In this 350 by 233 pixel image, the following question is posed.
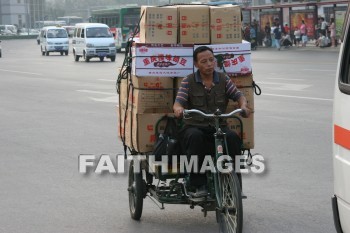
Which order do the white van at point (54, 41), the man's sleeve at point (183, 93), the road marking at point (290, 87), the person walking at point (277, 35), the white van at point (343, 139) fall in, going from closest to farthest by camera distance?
the white van at point (343, 139), the man's sleeve at point (183, 93), the road marking at point (290, 87), the person walking at point (277, 35), the white van at point (54, 41)

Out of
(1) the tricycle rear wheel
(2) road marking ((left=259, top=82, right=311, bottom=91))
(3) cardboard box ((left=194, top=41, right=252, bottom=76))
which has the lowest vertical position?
(2) road marking ((left=259, top=82, right=311, bottom=91))

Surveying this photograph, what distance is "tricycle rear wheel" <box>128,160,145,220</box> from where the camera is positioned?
25.2ft

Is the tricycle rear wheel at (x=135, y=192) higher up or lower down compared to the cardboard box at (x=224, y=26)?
lower down

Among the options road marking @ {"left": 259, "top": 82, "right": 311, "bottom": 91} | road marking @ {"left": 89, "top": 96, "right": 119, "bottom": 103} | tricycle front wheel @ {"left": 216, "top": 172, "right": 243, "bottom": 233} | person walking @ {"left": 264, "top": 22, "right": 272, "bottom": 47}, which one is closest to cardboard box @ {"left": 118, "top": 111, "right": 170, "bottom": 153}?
tricycle front wheel @ {"left": 216, "top": 172, "right": 243, "bottom": 233}

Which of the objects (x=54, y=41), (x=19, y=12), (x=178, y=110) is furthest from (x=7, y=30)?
(x=178, y=110)

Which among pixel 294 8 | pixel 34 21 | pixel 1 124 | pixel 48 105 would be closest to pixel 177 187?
pixel 1 124

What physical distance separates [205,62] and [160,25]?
0.67 m

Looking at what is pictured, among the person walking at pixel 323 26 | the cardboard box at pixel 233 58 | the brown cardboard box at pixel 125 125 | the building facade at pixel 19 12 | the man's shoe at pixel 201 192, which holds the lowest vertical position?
the building facade at pixel 19 12

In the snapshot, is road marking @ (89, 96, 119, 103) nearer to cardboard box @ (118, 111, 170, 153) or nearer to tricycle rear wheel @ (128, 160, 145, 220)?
tricycle rear wheel @ (128, 160, 145, 220)

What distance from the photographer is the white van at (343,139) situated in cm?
518

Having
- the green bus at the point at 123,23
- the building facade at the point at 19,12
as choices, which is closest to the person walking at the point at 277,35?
the green bus at the point at 123,23

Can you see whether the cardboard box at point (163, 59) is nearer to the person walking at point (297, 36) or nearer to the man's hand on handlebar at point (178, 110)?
the man's hand on handlebar at point (178, 110)

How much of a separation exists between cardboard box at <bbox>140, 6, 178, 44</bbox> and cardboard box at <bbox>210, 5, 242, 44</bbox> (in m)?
0.33

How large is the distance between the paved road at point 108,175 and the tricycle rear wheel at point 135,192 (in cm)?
9
